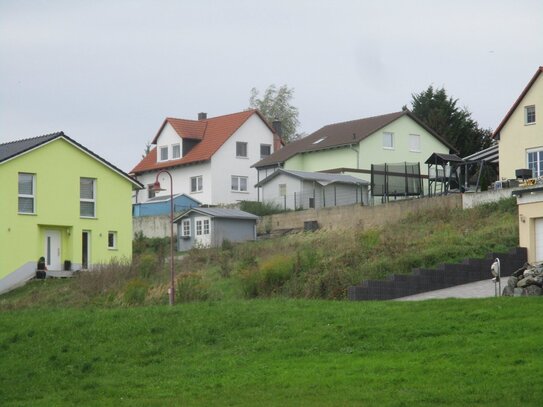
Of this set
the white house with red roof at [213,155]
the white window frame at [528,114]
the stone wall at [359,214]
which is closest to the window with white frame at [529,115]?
the white window frame at [528,114]

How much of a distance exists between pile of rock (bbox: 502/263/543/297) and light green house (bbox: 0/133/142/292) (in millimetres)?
27425

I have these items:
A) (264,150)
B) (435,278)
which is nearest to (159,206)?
(264,150)

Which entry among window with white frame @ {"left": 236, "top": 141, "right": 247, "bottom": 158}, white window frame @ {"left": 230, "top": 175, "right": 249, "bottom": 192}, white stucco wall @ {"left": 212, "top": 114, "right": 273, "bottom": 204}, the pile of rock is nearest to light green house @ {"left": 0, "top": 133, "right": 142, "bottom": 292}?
white stucco wall @ {"left": 212, "top": 114, "right": 273, "bottom": 204}

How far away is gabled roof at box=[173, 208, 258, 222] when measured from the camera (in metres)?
63.3

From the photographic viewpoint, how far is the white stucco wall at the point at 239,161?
80125 mm

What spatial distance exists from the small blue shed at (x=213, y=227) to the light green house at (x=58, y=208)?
5.42 m

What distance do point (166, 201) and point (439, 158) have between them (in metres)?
18.5

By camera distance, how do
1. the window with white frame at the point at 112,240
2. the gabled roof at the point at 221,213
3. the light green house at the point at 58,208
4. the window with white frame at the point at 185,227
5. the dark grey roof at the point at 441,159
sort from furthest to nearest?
the window with white frame at the point at 185,227 → the gabled roof at the point at 221,213 → the dark grey roof at the point at 441,159 → the window with white frame at the point at 112,240 → the light green house at the point at 58,208

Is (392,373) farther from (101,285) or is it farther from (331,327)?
(101,285)

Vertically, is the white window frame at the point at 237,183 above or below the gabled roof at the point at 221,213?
above

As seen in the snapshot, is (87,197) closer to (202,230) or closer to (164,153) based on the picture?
(202,230)

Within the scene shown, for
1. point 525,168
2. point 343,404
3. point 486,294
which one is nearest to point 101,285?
point 486,294

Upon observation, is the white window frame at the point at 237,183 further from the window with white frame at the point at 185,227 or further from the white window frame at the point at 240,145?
the window with white frame at the point at 185,227

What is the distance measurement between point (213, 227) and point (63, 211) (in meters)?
9.54
